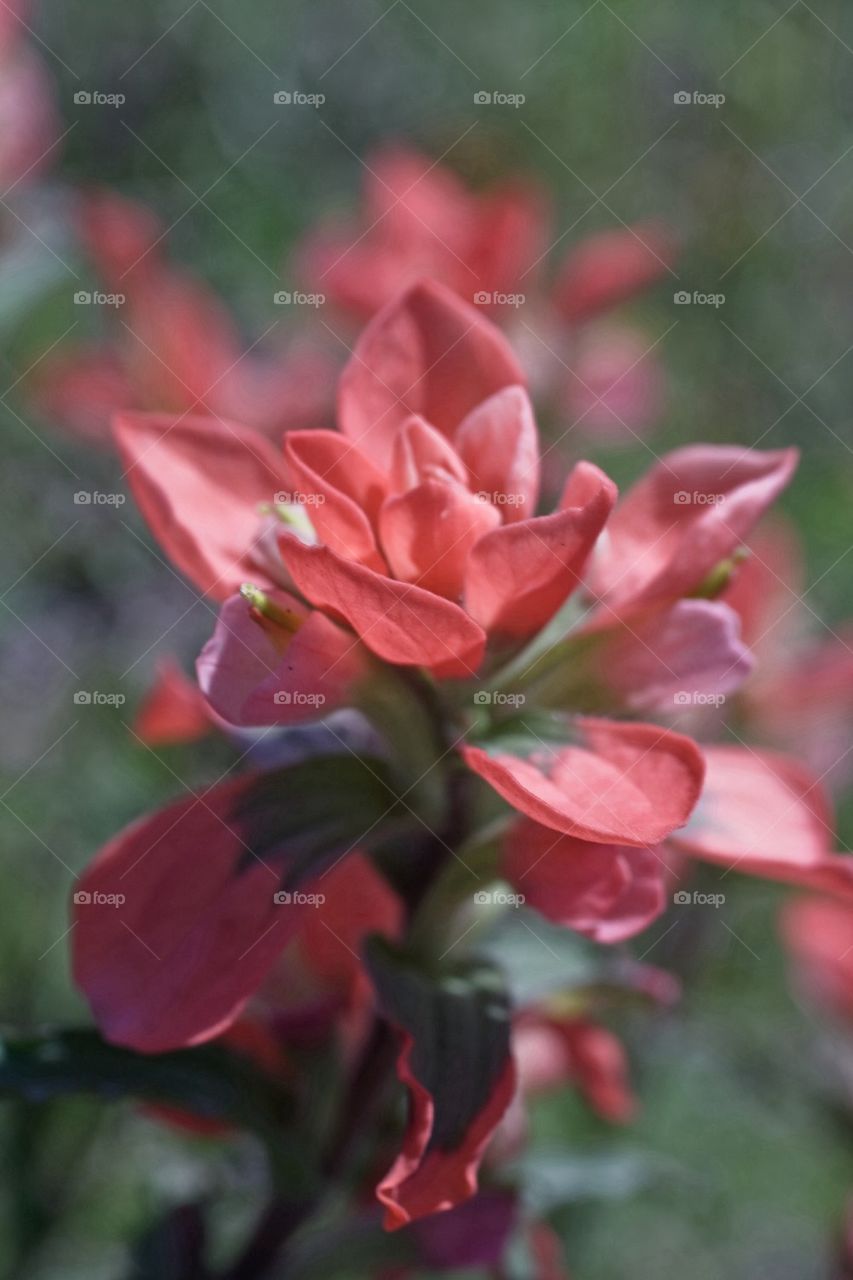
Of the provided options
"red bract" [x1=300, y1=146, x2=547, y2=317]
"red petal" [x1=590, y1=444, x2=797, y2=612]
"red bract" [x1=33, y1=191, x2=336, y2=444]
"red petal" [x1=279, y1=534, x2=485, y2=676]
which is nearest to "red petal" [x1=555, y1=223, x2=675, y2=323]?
"red bract" [x1=300, y1=146, x2=547, y2=317]

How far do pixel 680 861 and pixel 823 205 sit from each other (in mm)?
2262

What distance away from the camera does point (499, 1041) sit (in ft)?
2.79

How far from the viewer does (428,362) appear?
937 millimetres

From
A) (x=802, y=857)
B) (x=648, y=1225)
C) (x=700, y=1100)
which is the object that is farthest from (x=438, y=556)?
(x=648, y=1225)

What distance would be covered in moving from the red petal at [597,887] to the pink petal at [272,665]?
18 cm

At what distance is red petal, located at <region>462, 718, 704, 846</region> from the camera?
0.71 m

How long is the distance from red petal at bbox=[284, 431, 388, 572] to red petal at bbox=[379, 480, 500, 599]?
2 centimetres

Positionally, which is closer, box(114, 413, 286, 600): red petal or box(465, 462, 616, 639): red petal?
box(465, 462, 616, 639): red petal

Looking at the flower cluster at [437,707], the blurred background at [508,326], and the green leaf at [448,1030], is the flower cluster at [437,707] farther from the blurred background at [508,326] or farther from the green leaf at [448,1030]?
the blurred background at [508,326]

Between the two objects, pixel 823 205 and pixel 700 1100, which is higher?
pixel 823 205

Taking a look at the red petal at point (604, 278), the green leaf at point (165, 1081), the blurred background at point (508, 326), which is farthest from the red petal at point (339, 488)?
the red petal at point (604, 278)

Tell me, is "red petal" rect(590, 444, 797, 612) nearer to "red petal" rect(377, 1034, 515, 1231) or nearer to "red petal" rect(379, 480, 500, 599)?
"red petal" rect(379, 480, 500, 599)

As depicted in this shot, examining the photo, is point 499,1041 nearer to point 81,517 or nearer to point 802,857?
point 802,857

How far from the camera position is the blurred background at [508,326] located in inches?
65.2
